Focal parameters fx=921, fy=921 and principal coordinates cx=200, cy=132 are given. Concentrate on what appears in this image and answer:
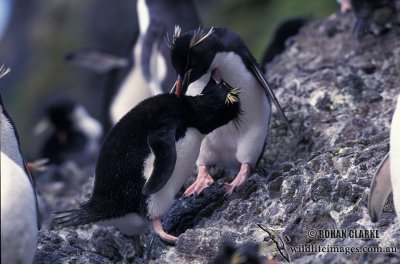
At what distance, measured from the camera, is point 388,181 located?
3.46m

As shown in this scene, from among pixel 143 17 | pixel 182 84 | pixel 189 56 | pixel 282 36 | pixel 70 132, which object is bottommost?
pixel 70 132

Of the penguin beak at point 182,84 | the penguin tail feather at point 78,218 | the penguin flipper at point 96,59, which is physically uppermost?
the penguin beak at point 182,84

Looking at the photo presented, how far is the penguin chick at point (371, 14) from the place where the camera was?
593 cm

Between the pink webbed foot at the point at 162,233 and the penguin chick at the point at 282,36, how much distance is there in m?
3.31

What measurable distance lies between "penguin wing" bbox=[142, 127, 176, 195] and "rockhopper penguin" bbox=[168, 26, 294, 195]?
412 mm

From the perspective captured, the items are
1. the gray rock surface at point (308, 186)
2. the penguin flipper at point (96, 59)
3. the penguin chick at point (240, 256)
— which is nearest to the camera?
the penguin chick at point (240, 256)

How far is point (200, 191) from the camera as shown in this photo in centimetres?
438

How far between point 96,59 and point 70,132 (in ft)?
3.53

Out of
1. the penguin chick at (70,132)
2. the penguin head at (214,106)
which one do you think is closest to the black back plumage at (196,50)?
the penguin head at (214,106)

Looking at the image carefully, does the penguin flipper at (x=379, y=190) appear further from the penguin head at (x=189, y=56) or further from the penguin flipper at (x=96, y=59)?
the penguin flipper at (x=96, y=59)

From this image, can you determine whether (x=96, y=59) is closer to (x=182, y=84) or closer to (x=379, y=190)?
(x=182, y=84)

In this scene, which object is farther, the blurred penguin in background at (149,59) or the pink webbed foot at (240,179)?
the blurred penguin in background at (149,59)

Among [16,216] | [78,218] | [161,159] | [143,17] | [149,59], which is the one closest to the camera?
[16,216]

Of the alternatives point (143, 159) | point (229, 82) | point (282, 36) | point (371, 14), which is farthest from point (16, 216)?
point (282, 36)
